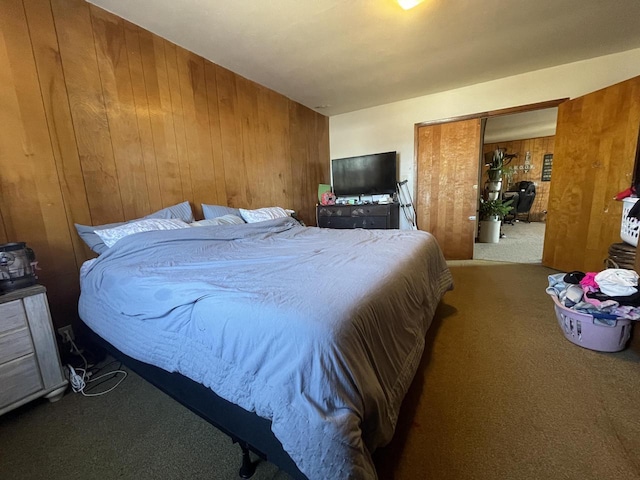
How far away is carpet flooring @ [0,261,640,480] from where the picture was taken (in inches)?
40.6

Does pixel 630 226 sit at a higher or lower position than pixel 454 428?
higher

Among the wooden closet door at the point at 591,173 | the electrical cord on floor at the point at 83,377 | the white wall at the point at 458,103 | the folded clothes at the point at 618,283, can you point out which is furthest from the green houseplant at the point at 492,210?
the electrical cord on floor at the point at 83,377

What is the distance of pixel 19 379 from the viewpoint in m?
1.32

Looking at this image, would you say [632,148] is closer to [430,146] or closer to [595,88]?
[595,88]

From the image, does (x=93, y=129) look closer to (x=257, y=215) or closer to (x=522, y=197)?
(x=257, y=215)

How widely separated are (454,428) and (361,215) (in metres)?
3.05

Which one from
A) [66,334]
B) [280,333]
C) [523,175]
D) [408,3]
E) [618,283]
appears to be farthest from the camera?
[523,175]

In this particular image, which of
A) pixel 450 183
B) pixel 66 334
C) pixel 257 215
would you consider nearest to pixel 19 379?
pixel 66 334

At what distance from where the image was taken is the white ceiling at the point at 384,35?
6.52 feet

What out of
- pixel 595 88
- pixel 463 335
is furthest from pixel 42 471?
pixel 595 88

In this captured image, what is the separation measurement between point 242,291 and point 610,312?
2109mm

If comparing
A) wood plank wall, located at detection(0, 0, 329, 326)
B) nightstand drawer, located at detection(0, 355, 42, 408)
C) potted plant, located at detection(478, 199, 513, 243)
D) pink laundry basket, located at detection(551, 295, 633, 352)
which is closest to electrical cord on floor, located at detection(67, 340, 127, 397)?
nightstand drawer, located at detection(0, 355, 42, 408)

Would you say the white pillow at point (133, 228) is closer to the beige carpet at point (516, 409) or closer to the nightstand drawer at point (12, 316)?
the nightstand drawer at point (12, 316)

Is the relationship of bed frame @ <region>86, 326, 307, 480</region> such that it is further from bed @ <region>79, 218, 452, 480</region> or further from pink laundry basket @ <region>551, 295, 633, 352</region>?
pink laundry basket @ <region>551, 295, 633, 352</region>
